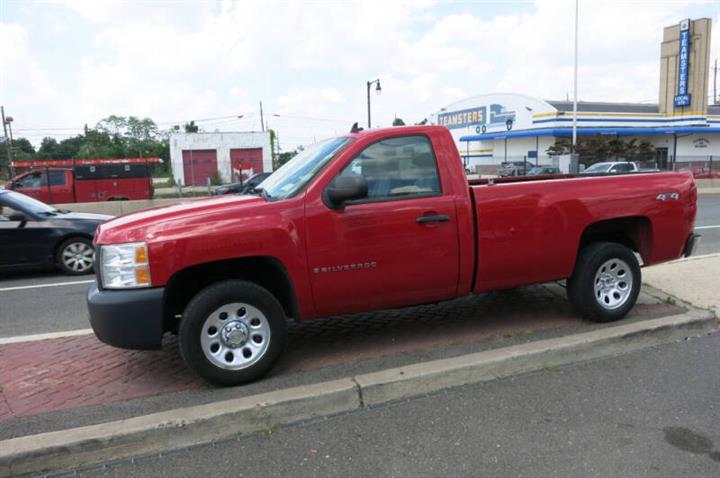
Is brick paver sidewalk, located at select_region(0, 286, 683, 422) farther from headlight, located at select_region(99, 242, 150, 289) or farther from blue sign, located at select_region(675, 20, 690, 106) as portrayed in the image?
blue sign, located at select_region(675, 20, 690, 106)

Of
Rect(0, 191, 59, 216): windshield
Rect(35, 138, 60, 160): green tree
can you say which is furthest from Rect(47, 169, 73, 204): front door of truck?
Rect(35, 138, 60, 160): green tree

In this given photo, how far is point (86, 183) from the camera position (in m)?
23.6

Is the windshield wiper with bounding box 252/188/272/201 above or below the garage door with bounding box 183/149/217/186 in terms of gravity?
below

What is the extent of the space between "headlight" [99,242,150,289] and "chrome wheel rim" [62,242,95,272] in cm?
570

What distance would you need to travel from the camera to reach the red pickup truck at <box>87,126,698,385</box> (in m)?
3.82

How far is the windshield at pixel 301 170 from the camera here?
14.0 feet

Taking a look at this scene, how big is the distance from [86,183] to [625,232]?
2298 cm

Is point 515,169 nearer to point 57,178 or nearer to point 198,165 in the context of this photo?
point 198,165

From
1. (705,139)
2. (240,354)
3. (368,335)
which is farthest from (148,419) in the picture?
(705,139)

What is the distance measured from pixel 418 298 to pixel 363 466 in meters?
1.59

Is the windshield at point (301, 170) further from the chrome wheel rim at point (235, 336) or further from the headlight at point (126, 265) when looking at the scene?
the headlight at point (126, 265)

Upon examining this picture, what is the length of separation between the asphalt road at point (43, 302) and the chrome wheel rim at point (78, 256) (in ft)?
0.65

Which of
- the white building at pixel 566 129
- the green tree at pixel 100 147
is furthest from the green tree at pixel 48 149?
the white building at pixel 566 129

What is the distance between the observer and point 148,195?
81.6 ft
